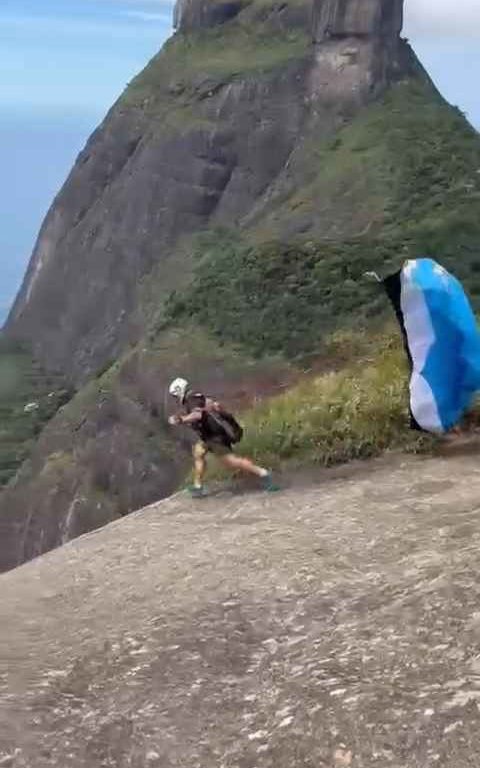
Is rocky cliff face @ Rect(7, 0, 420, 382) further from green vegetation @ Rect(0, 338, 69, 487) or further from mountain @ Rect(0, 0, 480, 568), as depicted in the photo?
green vegetation @ Rect(0, 338, 69, 487)

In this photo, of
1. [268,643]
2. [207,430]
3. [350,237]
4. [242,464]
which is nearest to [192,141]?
[350,237]

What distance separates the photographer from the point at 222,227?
74.5 metres

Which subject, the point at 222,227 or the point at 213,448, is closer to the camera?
Answer: the point at 213,448

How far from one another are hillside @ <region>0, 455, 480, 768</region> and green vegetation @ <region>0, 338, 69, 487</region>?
169 ft

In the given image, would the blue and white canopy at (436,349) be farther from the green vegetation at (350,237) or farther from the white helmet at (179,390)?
the green vegetation at (350,237)

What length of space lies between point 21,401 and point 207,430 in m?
67.3

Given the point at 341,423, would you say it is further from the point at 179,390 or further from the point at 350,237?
the point at 350,237

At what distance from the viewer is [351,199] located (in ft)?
201

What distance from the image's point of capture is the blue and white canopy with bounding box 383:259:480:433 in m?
12.1

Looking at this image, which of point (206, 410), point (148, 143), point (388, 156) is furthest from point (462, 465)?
point (148, 143)

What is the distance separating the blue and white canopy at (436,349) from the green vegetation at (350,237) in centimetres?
2418

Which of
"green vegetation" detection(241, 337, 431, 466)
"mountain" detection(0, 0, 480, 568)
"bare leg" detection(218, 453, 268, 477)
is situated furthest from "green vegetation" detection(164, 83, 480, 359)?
"bare leg" detection(218, 453, 268, 477)

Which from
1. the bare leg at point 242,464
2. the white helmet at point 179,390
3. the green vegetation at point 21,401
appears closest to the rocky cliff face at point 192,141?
the green vegetation at point 21,401

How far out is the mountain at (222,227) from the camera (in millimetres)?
45281
